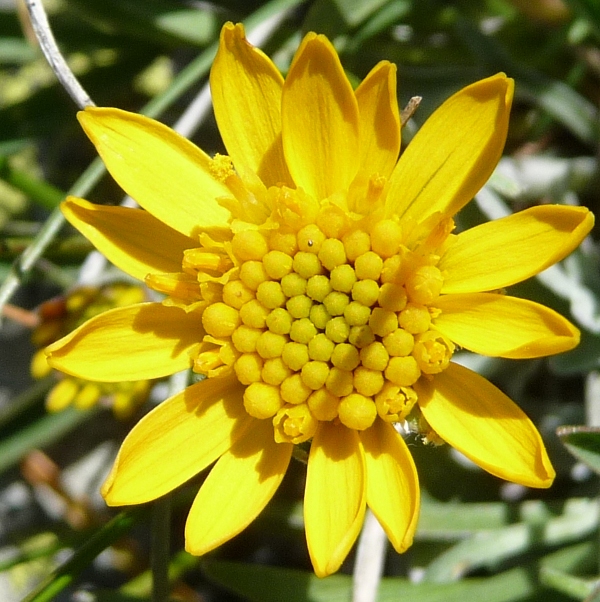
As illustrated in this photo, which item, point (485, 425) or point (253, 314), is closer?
point (485, 425)

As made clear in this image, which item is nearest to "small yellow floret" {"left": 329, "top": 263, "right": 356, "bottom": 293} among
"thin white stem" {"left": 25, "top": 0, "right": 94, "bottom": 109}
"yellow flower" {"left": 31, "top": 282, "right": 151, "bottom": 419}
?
"thin white stem" {"left": 25, "top": 0, "right": 94, "bottom": 109}

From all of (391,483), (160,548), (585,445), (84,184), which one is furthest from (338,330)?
(84,184)

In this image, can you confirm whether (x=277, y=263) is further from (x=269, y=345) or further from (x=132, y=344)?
(x=132, y=344)

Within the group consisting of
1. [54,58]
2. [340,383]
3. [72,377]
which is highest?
[54,58]

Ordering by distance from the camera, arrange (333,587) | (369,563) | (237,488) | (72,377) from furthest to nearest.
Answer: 1. (72,377)
2. (333,587)
3. (369,563)
4. (237,488)

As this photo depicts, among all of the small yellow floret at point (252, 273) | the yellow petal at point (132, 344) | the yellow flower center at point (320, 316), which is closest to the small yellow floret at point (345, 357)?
the yellow flower center at point (320, 316)

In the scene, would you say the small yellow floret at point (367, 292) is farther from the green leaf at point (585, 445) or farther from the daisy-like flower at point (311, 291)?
the green leaf at point (585, 445)

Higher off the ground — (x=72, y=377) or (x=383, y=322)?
(x=383, y=322)
